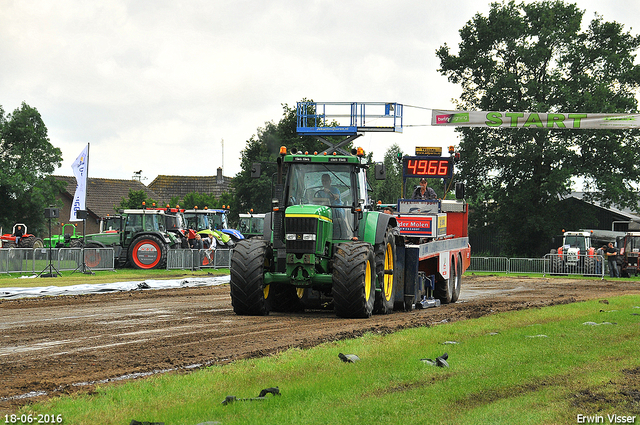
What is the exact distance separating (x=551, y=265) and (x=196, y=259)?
63.1 ft

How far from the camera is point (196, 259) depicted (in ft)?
108

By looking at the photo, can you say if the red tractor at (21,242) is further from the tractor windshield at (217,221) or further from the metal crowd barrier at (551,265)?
the metal crowd barrier at (551,265)

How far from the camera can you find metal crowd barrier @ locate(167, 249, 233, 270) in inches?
1254

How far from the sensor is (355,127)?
1388 inches

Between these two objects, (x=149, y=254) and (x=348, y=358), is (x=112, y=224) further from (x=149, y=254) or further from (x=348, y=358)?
(x=348, y=358)

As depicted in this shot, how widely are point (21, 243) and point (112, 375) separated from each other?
3661 centimetres

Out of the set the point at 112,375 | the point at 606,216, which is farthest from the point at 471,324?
the point at 606,216

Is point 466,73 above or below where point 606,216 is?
above

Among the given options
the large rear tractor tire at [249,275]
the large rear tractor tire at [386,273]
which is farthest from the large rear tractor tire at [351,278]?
the large rear tractor tire at [249,275]

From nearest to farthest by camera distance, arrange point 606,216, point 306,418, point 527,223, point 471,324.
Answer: point 306,418 < point 471,324 < point 527,223 < point 606,216

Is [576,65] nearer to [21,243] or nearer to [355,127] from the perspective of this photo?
[355,127]

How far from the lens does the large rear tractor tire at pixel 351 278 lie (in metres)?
12.6

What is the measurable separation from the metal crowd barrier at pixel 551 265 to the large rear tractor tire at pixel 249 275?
29.2 meters

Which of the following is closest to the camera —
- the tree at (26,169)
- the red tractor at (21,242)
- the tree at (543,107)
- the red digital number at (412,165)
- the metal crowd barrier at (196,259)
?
the red digital number at (412,165)
